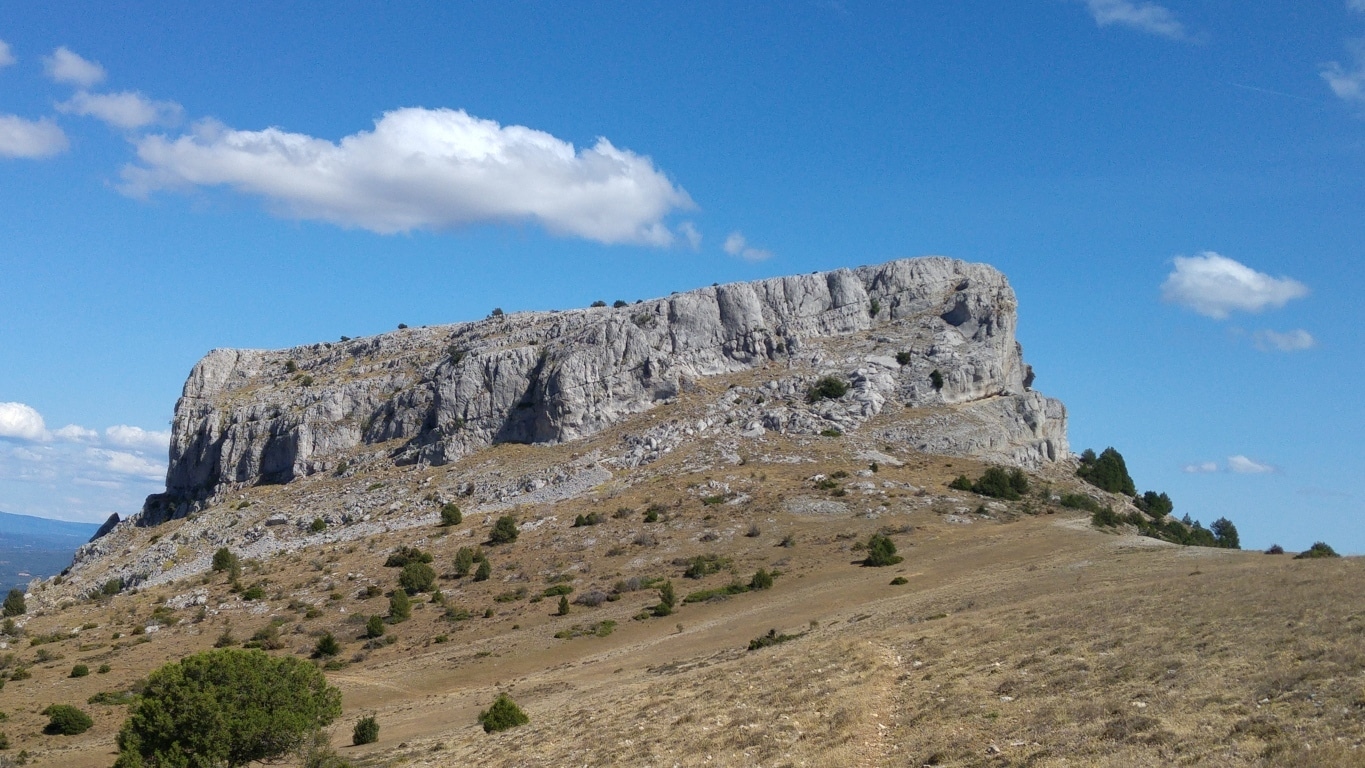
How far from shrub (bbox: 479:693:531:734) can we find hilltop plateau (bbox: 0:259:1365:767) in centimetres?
94

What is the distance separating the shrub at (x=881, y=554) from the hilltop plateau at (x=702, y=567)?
453 mm

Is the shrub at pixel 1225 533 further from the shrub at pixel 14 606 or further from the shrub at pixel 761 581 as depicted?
the shrub at pixel 14 606

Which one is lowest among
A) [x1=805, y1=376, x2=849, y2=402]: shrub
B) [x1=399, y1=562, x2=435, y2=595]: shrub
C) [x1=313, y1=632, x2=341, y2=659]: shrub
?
[x1=313, y1=632, x2=341, y2=659]: shrub

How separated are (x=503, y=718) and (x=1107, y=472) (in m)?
65.3

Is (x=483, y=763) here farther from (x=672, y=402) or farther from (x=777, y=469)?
(x=672, y=402)

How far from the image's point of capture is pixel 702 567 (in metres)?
57.7

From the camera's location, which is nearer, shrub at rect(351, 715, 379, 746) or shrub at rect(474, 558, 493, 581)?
shrub at rect(351, 715, 379, 746)

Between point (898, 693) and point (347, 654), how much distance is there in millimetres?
36397

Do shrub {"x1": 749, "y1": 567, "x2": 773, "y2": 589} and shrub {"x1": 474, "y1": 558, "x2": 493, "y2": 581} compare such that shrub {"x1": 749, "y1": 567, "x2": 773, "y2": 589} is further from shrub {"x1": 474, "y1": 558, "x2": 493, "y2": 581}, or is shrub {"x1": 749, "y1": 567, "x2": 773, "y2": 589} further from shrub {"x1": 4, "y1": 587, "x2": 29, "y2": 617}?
shrub {"x1": 4, "y1": 587, "x2": 29, "y2": 617}

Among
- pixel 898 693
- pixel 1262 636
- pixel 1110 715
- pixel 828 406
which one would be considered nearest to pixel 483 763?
pixel 898 693

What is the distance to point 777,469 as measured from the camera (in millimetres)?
72500

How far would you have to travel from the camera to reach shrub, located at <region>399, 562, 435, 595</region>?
6006cm

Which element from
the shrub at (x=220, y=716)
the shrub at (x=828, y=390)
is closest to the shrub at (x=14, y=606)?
the shrub at (x=220, y=716)

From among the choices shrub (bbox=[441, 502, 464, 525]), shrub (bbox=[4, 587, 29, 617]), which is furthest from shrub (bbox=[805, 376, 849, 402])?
shrub (bbox=[4, 587, 29, 617])
